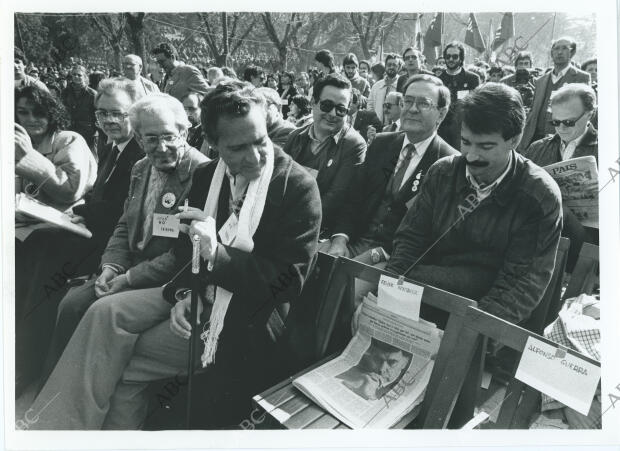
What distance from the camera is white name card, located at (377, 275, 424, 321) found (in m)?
1.95

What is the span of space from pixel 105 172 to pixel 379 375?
159 cm

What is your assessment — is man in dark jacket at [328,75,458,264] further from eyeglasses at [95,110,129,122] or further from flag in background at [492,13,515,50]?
eyeglasses at [95,110,129,122]

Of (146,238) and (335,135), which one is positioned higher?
(335,135)

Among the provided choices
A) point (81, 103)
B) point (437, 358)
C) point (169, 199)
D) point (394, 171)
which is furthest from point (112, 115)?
point (437, 358)

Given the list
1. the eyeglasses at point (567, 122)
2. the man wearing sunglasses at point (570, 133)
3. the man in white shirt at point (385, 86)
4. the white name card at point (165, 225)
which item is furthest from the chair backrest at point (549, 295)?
the white name card at point (165, 225)

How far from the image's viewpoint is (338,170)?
2500 millimetres

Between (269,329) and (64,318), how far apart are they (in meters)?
0.95

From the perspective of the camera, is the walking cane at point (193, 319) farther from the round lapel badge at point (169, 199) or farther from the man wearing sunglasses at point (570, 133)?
the man wearing sunglasses at point (570, 133)

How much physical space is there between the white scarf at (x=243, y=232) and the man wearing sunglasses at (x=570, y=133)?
3.75ft

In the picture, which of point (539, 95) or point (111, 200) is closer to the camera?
point (539, 95)

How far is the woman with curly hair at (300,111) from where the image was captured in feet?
8.90

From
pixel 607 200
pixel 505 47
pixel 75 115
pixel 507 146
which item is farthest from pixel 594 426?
pixel 75 115

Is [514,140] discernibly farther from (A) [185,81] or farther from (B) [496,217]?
Result: (A) [185,81]

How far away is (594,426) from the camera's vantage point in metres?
2.18
